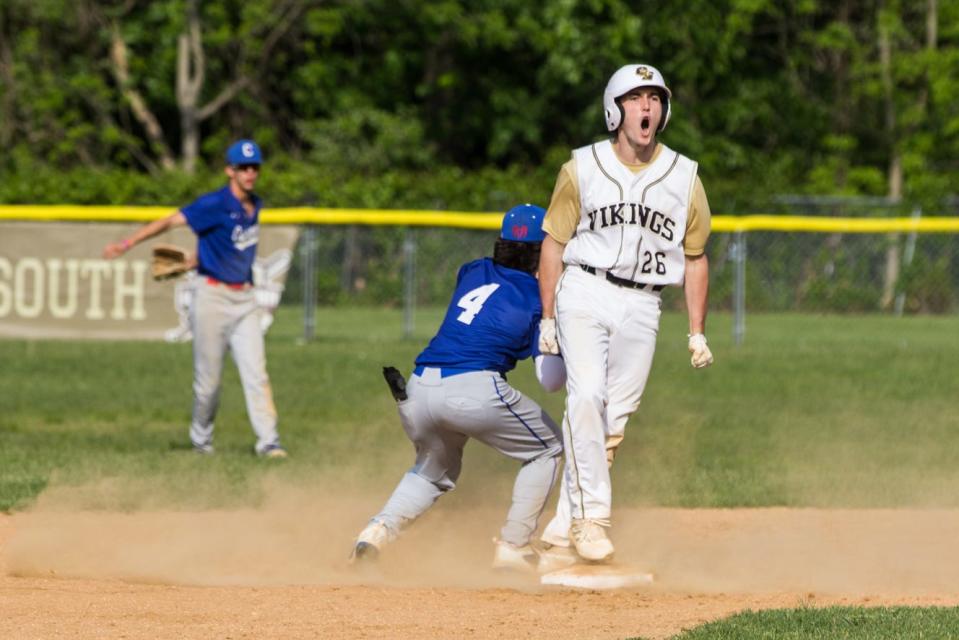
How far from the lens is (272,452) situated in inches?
417

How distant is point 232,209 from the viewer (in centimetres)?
1034

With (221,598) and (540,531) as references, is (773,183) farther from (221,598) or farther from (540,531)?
(221,598)

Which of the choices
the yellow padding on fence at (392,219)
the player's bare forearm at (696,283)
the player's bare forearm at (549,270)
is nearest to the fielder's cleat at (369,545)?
the player's bare forearm at (549,270)

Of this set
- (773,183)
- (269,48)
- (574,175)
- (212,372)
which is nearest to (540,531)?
(574,175)

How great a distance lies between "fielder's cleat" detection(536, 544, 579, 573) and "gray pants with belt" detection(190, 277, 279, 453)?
3.93 meters

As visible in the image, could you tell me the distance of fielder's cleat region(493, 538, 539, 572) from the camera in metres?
6.84

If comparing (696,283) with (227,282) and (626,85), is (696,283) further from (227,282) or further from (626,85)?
(227,282)

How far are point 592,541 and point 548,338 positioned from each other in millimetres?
858

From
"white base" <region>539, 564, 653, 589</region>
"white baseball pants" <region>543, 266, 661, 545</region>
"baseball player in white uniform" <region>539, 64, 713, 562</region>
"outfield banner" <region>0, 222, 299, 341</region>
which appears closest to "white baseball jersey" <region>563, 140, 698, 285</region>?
"baseball player in white uniform" <region>539, 64, 713, 562</region>

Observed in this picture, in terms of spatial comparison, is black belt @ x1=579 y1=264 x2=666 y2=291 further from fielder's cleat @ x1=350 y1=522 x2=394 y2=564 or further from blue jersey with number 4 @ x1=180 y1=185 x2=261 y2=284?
blue jersey with number 4 @ x1=180 y1=185 x2=261 y2=284

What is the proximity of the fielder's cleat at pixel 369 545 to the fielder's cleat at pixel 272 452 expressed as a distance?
3871mm

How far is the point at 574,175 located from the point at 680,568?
1.82 metres

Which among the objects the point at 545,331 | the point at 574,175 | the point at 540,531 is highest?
the point at 574,175

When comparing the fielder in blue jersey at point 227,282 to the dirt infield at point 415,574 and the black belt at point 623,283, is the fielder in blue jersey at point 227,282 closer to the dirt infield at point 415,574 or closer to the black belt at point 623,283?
the dirt infield at point 415,574
